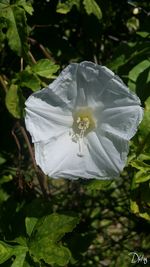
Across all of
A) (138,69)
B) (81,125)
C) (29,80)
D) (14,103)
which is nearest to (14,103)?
(14,103)

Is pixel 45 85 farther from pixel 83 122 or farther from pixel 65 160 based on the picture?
pixel 65 160

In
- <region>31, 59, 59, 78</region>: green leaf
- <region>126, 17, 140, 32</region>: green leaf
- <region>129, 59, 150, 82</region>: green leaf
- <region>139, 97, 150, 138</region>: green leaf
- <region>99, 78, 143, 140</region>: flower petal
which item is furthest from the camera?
<region>126, 17, 140, 32</region>: green leaf

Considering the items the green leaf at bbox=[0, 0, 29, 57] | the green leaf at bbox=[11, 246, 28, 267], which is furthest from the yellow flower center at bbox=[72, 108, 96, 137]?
the green leaf at bbox=[11, 246, 28, 267]

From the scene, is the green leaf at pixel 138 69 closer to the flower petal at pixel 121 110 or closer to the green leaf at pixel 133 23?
the flower petal at pixel 121 110

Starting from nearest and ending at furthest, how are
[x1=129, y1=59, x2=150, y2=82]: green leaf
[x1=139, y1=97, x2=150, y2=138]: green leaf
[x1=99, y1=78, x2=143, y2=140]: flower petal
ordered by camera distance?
[x1=99, y1=78, x2=143, y2=140]: flower petal
[x1=139, y1=97, x2=150, y2=138]: green leaf
[x1=129, y1=59, x2=150, y2=82]: green leaf

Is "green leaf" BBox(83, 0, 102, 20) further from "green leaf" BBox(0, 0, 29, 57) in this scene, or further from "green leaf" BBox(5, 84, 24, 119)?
"green leaf" BBox(5, 84, 24, 119)
